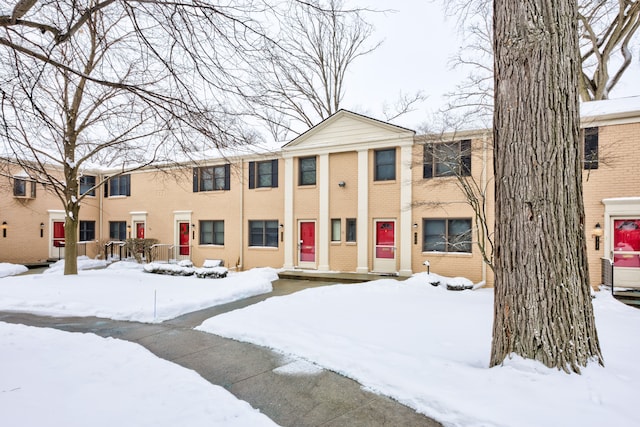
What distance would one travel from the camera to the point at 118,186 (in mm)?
20109

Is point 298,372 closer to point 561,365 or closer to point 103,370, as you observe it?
point 103,370

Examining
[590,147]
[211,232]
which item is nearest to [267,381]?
[590,147]

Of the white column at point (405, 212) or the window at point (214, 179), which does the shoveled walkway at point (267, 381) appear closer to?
the white column at point (405, 212)

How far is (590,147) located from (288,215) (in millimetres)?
10937

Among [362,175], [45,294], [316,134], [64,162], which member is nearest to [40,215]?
[64,162]

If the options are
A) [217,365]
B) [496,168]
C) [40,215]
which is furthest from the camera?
[40,215]

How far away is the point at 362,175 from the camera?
13.9 meters

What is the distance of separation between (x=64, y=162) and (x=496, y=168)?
13897 millimetres

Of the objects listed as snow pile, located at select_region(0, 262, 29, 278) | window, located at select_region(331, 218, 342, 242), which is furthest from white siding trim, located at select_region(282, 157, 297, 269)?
snow pile, located at select_region(0, 262, 29, 278)

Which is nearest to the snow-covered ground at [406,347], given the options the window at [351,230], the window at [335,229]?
the window at [351,230]

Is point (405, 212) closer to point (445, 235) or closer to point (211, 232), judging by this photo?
point (445, 235)

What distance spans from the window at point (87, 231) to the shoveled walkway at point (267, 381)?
1515cm

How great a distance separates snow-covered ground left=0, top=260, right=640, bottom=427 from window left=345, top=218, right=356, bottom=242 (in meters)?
4.01

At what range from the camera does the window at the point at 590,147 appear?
10633 mm
